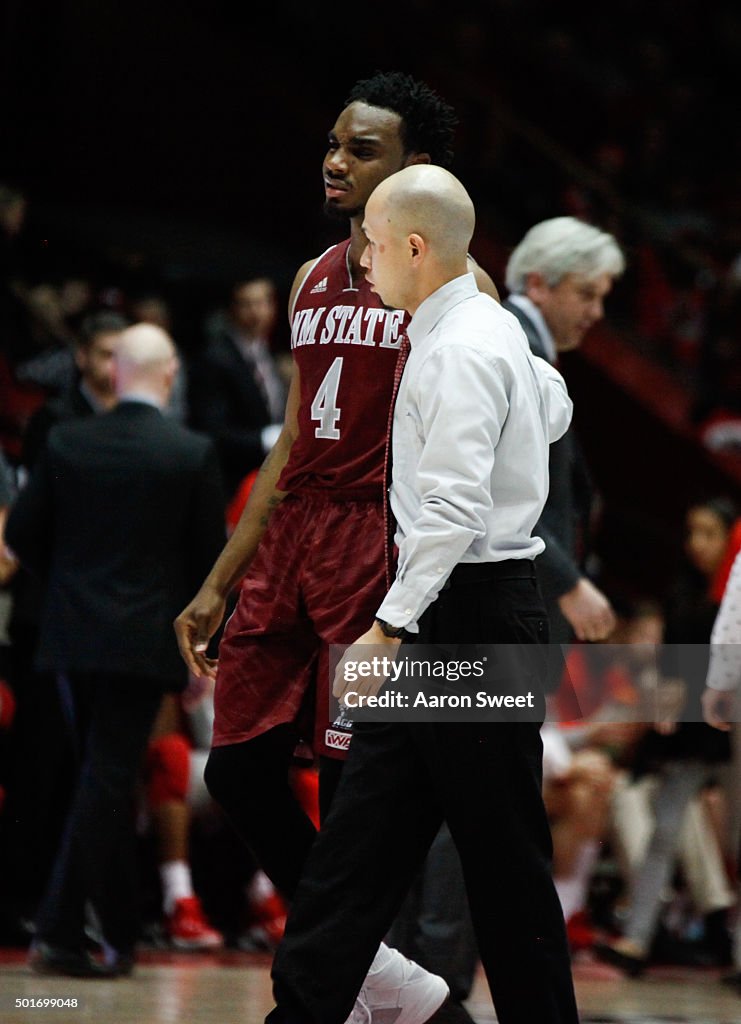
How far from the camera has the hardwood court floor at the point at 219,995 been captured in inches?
168

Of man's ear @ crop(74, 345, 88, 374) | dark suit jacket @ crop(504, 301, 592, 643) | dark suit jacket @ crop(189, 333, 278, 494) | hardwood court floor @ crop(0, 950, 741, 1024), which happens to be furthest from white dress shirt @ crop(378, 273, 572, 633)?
dark suit jacket @ crop(189, 333, 278, 494)

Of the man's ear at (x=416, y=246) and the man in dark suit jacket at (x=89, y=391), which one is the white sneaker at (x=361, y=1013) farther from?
the man in dark suit jacket at (x=89, y=391)

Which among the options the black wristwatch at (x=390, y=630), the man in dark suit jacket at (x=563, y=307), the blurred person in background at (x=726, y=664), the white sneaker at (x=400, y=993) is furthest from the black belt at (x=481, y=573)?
the blurred person in background at (x=726, y=664)

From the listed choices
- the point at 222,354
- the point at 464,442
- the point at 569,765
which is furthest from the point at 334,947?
the point at 222,354

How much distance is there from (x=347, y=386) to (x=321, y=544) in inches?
13.1

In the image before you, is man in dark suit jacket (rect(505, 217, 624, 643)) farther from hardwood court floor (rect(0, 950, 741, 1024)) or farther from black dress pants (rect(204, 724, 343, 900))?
hardwood court floor (rect(0, 950, 741, 1024))

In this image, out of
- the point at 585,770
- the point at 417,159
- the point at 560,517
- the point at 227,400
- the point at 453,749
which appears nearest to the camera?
the point at 453,749

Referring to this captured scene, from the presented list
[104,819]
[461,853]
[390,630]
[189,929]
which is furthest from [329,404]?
[189,929]

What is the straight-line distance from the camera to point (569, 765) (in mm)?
6809

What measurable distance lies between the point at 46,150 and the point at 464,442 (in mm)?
10329

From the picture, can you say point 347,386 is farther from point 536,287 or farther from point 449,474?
point 536,287

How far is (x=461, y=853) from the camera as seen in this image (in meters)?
3.03

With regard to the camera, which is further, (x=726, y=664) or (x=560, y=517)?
(x=726, y=664)

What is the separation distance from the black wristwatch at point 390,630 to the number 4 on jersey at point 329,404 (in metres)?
0.73
